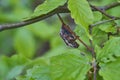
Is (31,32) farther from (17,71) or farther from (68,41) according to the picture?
(68,41)

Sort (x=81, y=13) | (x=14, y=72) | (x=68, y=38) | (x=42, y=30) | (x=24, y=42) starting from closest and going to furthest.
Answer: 1. (x=81, y=13)
2. (x=68, y=38)
3. (x=14, y=72)
4. (x=24, y=42)
5. (x=42, y=30)

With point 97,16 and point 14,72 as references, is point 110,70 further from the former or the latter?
point 14,72

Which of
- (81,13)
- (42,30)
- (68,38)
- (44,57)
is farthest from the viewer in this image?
(42,30)

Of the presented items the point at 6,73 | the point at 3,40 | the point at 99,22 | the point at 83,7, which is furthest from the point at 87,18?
the point at 3,40

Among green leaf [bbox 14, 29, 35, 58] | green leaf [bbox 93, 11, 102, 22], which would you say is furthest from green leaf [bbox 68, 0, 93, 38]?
green leaf [bbox 14, 29, 35, 58]

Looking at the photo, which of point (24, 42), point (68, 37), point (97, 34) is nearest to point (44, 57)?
point (97, 34)

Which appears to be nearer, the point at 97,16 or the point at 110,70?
the point at 110,70

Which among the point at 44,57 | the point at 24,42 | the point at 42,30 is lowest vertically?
the point at 44,57
